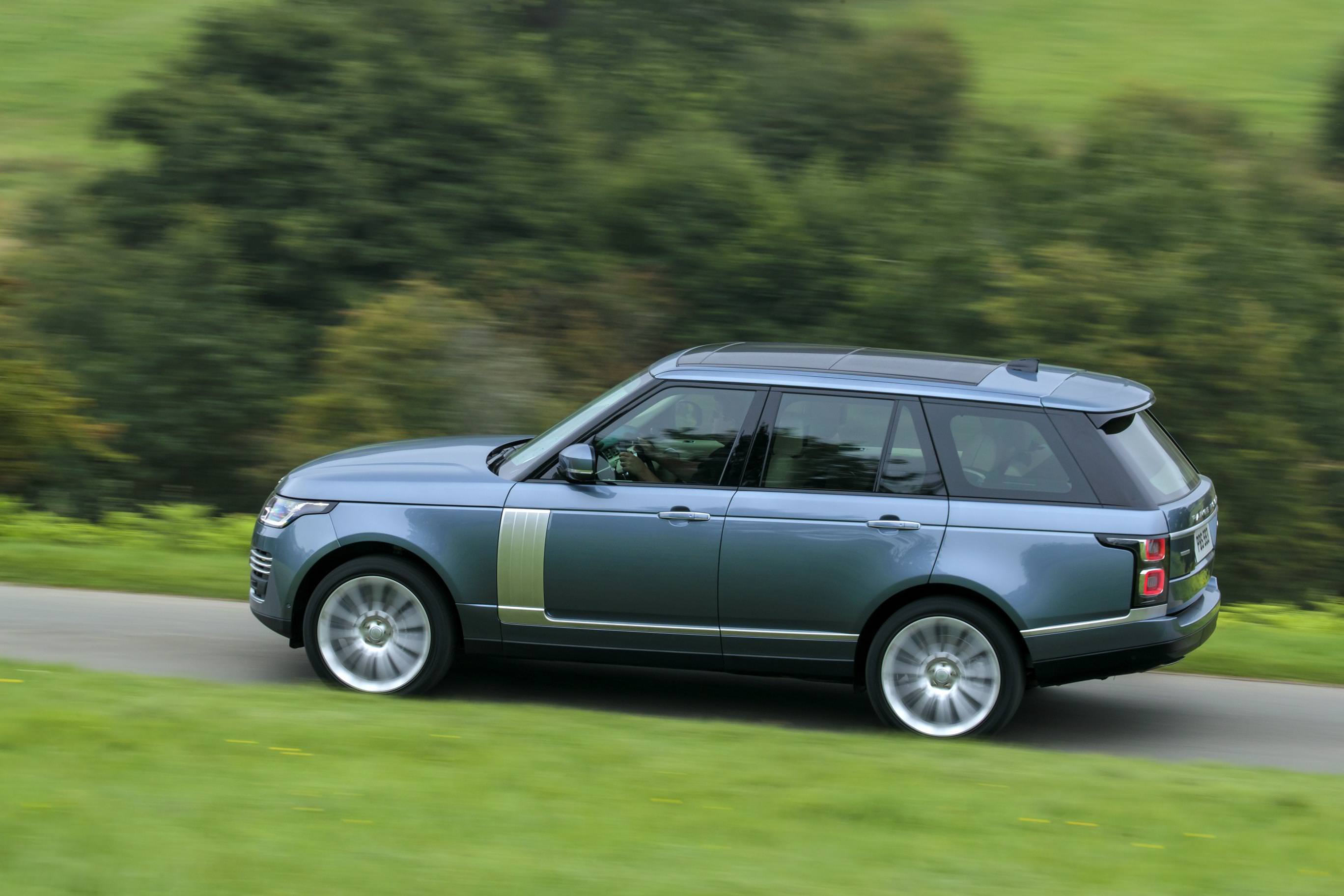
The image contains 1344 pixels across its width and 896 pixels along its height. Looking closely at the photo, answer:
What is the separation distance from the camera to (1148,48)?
37.1 m

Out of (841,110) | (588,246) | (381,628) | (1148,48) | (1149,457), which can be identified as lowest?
(381,628)

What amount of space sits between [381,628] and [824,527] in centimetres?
229

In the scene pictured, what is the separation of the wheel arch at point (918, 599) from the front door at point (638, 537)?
0.70 metres

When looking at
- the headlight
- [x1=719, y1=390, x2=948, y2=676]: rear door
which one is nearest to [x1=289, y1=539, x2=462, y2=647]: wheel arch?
the headlight

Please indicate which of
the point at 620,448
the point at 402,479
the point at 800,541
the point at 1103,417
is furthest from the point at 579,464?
the point at 1103,417

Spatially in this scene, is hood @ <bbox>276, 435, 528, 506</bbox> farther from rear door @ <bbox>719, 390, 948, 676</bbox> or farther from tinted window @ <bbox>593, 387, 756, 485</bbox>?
rear door @ <bbox>719, 390, 948, 676</bbox>

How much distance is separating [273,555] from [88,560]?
3810mm

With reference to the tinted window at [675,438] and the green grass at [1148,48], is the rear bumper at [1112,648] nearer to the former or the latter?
the tinted window at [675,438]

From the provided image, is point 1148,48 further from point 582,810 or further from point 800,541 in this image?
point 582,810

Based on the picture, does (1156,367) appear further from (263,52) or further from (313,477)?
(263,52)

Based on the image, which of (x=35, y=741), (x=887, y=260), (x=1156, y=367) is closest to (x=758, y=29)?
(x=887, y=260)

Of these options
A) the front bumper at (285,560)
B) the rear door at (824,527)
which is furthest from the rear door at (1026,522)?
the front bumper at (285,560)

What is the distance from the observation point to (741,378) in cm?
716

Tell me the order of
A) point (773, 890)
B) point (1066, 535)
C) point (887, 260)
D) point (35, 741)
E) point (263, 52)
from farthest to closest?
point (263, 52) → point (887, 260) → point (1066, 535) → point (35, 741) → point (773, 890)
